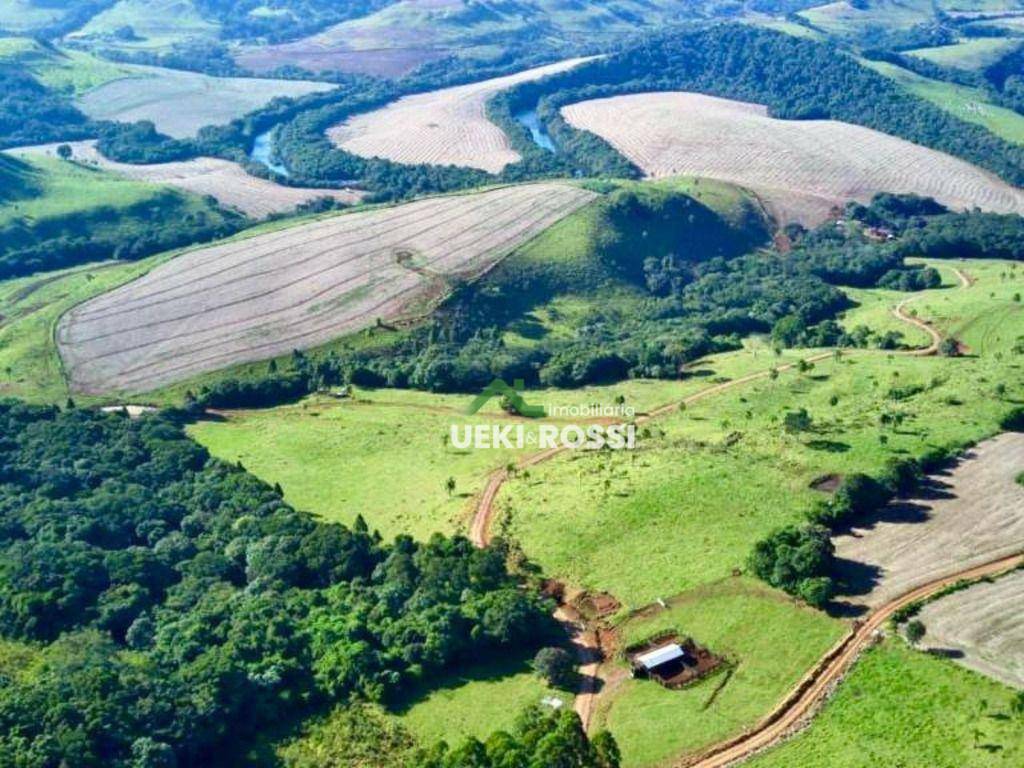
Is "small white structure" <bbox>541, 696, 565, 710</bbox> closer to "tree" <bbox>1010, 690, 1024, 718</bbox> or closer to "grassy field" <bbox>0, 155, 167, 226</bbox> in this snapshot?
"tree" <bbox>1010, 690, 1024, 718</bbox>

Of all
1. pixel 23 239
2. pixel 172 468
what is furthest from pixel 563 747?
pixel 23 239

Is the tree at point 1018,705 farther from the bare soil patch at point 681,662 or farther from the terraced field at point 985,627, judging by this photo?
the bare soil patch at point 681,662

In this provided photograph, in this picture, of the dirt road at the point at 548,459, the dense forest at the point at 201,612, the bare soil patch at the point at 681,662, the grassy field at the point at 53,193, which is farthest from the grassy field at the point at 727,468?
the grassy field at the point at 53,193

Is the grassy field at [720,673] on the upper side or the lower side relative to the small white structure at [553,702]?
upper

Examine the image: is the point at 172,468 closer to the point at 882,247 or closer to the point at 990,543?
the point at 990,543

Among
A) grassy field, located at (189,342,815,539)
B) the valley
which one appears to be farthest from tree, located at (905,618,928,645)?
grassy field, located at (189,342,815,539)

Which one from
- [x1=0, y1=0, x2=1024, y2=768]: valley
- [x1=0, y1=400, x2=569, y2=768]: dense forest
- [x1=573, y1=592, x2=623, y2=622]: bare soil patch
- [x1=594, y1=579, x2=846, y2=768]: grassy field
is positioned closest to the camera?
[x1=594, y1=579, x2=846, y2=768]: grassy field
